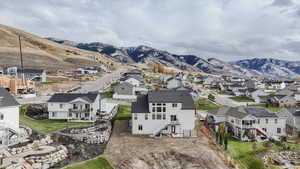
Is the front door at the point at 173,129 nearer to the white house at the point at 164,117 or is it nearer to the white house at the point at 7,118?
the white house at the point at 164,117

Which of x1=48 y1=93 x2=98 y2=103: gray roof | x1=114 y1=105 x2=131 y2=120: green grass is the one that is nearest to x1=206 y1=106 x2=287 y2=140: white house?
x1=114 y1=105 x2=131 y2=120: green grass

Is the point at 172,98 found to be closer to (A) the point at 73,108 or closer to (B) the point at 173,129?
(B) the point at 173,129

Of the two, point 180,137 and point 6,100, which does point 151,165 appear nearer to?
point 180,137

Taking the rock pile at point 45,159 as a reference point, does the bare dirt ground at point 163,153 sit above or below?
below

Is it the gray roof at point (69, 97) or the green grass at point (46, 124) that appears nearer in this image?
the green grass at point (46, 124)

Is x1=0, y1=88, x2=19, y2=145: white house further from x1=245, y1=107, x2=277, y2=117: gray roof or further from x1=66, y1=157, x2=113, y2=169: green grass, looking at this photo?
x1=245, y1=107, x2=277, y2=117: gray roof

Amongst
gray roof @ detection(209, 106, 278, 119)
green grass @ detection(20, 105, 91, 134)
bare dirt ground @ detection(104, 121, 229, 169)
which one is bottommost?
bare dirt ground @ detection(104, 121, 229, 169)

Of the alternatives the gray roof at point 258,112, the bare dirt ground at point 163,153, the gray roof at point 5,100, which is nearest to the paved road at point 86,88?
the gray roof at point 5,100
